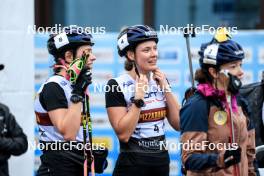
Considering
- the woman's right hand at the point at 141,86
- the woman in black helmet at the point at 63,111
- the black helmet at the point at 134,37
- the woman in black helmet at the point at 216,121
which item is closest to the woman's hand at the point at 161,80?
the woman's right hand at the point at 141,86

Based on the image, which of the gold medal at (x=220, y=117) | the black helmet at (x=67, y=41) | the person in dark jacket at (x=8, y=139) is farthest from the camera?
the person in dark jacket at (x=8, y=139)

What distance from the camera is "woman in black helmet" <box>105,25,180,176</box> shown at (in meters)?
5.21

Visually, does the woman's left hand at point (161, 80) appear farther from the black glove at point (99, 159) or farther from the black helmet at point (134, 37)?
the black glove at point (99, 159)

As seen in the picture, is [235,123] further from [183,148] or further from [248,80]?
[248,80]

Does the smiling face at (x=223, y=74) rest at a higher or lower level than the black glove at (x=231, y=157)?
higher

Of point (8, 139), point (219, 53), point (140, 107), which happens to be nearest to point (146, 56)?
point (140, 107)

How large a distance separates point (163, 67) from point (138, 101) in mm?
2309

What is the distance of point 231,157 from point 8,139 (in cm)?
212

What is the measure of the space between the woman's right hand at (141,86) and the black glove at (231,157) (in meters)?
1.09

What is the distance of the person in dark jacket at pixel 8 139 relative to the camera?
574cm

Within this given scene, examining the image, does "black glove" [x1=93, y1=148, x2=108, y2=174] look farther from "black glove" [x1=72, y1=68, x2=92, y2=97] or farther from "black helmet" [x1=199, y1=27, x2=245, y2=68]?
"black helmet" [x1=199, y1=27, x2=245, y2=68]

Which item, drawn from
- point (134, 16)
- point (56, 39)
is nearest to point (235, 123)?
point (56, 39)

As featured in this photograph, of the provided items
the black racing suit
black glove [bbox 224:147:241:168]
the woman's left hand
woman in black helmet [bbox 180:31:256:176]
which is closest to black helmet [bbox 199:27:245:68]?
woman in black helmet [bbox 180:31:256:176]

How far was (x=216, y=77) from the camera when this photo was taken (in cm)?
443
